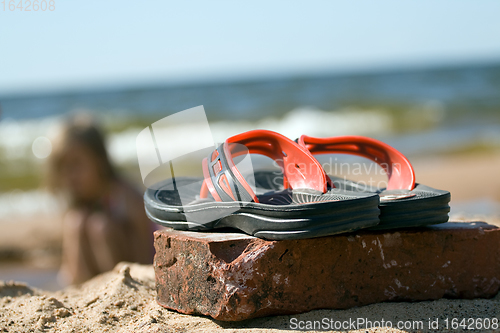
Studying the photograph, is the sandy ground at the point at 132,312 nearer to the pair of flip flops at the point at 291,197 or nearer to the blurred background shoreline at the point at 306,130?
the pair of flip flops at the point at 291,197

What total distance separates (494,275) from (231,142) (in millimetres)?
1408

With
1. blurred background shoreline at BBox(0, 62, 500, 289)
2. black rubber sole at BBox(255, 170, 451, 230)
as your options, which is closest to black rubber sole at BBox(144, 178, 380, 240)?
black rubber sole at BBox(255, 170, 451, 230)

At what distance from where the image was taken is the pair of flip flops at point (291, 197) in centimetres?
167

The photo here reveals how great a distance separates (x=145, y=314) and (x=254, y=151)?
953 mm

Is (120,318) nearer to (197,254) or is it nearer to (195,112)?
(197,254)

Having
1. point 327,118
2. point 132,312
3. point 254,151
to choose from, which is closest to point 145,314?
point 132,312

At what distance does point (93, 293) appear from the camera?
2383 millimetres

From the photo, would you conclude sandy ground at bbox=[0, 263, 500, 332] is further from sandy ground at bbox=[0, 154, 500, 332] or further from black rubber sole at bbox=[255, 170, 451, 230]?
black rubber sole at bbox=[255, 170, 451, 230]

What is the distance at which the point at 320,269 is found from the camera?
6.08 feet

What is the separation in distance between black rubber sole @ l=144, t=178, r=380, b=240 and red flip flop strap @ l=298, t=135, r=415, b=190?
36 cm

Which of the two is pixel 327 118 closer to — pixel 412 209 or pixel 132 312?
pixel 412 209

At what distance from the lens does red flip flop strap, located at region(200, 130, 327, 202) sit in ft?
6.04

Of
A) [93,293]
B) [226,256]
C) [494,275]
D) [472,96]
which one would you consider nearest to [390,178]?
[494,275]

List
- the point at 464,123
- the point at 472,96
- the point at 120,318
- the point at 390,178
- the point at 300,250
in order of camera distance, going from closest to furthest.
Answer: the point at 300,250, the point at 120,318, the point at 390,178, the point at 464,123, the point at 472,96
